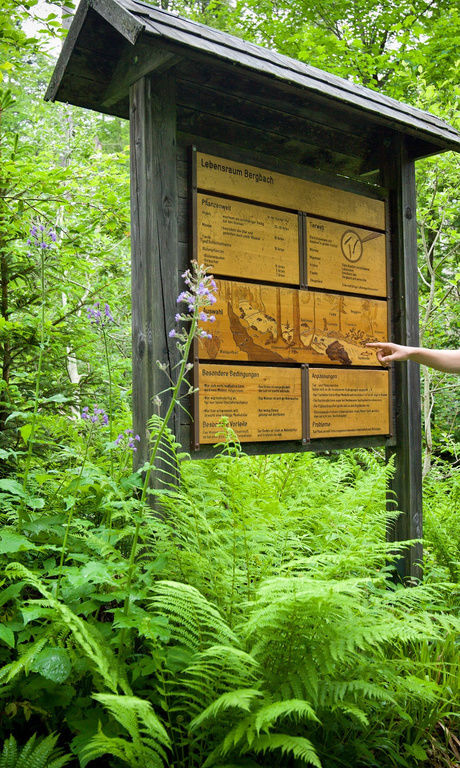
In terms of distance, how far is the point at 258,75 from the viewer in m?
3.20

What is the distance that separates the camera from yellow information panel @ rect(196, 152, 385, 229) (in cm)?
336

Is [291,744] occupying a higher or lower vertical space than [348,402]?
lower

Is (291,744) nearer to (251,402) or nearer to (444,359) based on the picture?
(251,402)

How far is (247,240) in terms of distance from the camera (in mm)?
3469

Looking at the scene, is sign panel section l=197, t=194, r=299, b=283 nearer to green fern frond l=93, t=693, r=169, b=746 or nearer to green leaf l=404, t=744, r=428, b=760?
green fern frond l=93, t=693, r=169, b=746

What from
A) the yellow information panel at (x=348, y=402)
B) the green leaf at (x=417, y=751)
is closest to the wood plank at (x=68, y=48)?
the yellow information panel at (x=348, y=402)

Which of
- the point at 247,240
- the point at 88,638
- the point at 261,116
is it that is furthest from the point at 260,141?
the point at 88,638

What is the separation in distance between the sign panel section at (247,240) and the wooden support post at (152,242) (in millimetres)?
216

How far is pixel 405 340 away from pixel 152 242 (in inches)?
83.4

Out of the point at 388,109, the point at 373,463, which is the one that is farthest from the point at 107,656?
the point at 388,109

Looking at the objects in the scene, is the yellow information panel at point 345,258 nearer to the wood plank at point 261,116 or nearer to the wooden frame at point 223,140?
the wooden frame at point 223,140

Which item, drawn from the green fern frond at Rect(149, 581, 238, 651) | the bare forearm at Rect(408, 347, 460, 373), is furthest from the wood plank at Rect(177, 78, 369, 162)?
the green fern frond at Rect(149, 581, 238, 651)

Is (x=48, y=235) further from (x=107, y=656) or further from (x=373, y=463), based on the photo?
(x=373, y=463)

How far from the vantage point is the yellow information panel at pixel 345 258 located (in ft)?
12.7
